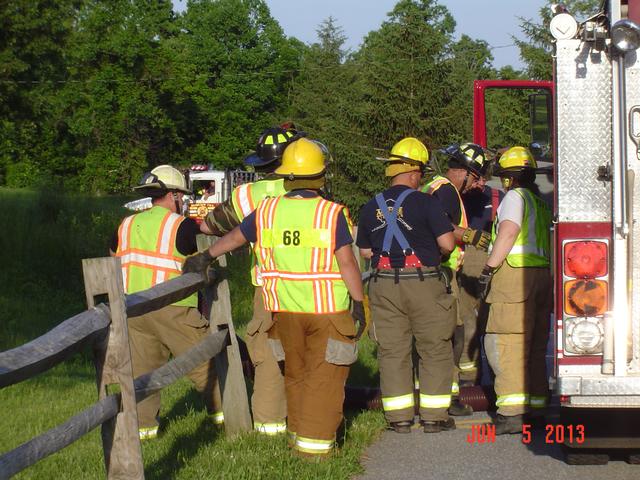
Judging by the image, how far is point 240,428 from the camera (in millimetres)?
7188

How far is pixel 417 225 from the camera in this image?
7184 millimetres

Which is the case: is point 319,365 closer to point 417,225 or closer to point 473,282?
point 417,225

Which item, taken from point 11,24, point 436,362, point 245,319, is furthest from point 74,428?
point 11,24

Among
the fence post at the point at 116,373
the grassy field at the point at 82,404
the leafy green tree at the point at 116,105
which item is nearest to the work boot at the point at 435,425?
the grassy field at the point at 82,404

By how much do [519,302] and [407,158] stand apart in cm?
121

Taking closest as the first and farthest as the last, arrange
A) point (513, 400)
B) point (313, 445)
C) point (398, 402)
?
1. point (313, 445)
2. point (398, 402)
3. point (513, 400)

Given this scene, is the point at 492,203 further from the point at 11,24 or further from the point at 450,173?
the point at 11,24

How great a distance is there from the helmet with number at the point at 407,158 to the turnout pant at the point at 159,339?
1610mm

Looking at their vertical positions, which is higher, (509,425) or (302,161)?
(302,161)

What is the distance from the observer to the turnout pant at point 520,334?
24.5ft

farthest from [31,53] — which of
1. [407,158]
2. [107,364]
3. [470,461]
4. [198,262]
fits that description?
[107,364]

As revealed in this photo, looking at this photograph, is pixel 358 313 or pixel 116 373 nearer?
pixel 116 373
